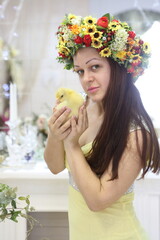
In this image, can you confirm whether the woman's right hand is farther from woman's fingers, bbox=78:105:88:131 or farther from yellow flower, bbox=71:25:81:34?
yellow flower, bbox=71:25:81:34

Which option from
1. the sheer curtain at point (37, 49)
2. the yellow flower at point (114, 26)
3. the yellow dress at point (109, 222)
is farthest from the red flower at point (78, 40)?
the sheer curtain at point (37, 49)

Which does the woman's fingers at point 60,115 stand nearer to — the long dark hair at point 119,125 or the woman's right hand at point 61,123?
the woman's right hand at point 61,123

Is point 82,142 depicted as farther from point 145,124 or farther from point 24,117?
point 24,117

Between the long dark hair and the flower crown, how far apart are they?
0.03 metres

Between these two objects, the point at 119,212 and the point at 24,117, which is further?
the point at 24,117

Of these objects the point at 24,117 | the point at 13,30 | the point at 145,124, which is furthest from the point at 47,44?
the point at 145,124

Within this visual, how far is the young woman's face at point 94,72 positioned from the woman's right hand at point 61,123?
10 cm

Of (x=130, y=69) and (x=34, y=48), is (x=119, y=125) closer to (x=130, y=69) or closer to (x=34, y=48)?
(x=130, y=69)

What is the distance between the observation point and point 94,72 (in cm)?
110

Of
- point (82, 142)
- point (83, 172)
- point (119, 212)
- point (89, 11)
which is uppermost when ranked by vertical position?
point (89, 11)

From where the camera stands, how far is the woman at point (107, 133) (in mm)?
1049

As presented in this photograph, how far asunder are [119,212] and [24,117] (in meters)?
1.52

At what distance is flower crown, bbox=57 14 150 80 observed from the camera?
1108mm

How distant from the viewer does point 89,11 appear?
248 cm
